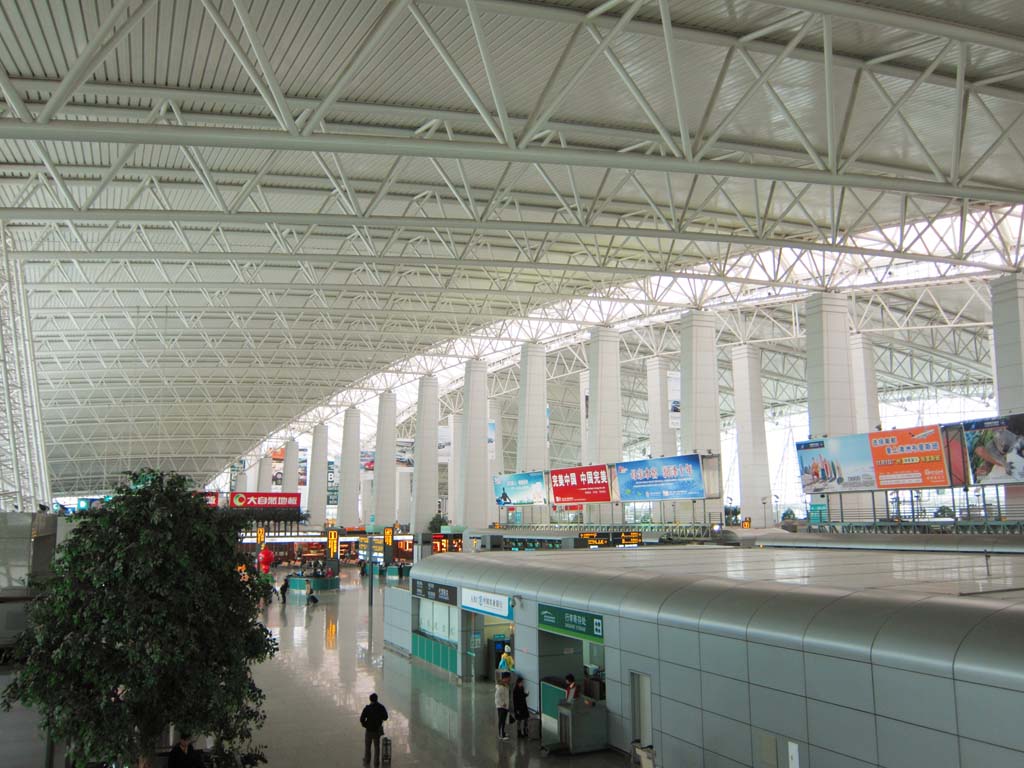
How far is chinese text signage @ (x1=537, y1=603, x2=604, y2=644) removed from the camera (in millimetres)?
14633

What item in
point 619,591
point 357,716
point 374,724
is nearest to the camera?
point 374,724

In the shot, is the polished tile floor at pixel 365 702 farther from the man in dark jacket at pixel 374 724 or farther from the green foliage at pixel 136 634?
the green foliage at pixel 136 634

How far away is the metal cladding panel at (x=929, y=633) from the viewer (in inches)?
337

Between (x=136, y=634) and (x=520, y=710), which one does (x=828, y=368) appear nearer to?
(x=520, y=710)

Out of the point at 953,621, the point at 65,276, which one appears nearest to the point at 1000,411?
the point at 953,621

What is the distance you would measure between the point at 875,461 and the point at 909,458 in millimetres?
1248

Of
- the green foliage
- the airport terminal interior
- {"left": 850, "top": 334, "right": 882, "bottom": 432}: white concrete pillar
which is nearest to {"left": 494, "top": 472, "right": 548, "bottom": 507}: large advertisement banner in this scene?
the airport terminal interior

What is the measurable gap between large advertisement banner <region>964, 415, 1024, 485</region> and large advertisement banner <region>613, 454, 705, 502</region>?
1036 centimetres

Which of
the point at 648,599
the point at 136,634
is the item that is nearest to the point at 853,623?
the point at 648,599

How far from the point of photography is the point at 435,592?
73.1 feet

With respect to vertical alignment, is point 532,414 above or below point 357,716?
above

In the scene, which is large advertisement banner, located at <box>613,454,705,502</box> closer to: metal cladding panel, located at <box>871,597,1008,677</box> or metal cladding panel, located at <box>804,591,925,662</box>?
metal cladding panel, located at <box>804,591,925,662</box>

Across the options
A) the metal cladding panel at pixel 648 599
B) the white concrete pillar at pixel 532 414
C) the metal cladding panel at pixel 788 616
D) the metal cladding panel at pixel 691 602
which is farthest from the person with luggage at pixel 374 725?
the white concrete pillar at pixel 532 414

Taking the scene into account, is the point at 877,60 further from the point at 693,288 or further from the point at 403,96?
the point at 693,288
